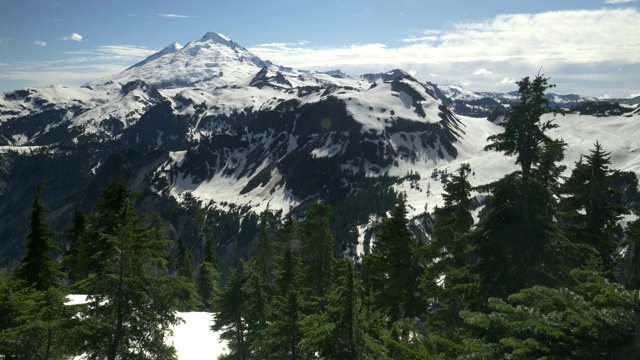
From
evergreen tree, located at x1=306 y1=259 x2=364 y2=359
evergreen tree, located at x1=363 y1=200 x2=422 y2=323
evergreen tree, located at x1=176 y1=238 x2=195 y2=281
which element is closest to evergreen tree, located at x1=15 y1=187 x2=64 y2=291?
evergreen tree, located at x1=363 y1=200 x2=422 y2=323

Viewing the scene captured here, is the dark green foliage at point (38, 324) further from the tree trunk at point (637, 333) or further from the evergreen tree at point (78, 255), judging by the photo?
the evergreen tree at point (78, 255)

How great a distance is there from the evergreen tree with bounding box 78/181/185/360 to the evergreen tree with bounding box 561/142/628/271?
22.9 m

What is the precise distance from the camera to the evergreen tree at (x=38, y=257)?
3294cm

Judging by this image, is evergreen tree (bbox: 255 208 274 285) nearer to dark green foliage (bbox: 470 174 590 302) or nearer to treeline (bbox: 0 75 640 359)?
treeline (bbox: 0 75 640 359)

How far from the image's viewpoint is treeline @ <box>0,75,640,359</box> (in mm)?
11453

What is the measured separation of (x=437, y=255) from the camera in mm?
26359

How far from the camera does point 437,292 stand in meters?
23.9

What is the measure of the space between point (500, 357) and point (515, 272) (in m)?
7.06

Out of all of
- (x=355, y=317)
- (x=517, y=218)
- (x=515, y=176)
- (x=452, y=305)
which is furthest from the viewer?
(x=452, y=305)

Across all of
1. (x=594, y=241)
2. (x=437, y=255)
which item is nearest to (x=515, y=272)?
(x=437, y=255)

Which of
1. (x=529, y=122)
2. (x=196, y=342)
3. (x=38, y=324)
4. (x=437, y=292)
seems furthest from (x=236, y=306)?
(x=529, y=122)

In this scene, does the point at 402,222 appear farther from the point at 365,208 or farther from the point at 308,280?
the point at 365,208

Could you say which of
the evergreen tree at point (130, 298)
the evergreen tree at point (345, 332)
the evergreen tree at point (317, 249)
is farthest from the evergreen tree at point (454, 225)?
the evergreen tree at point (317, 249)

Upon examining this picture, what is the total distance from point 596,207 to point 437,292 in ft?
37.7
